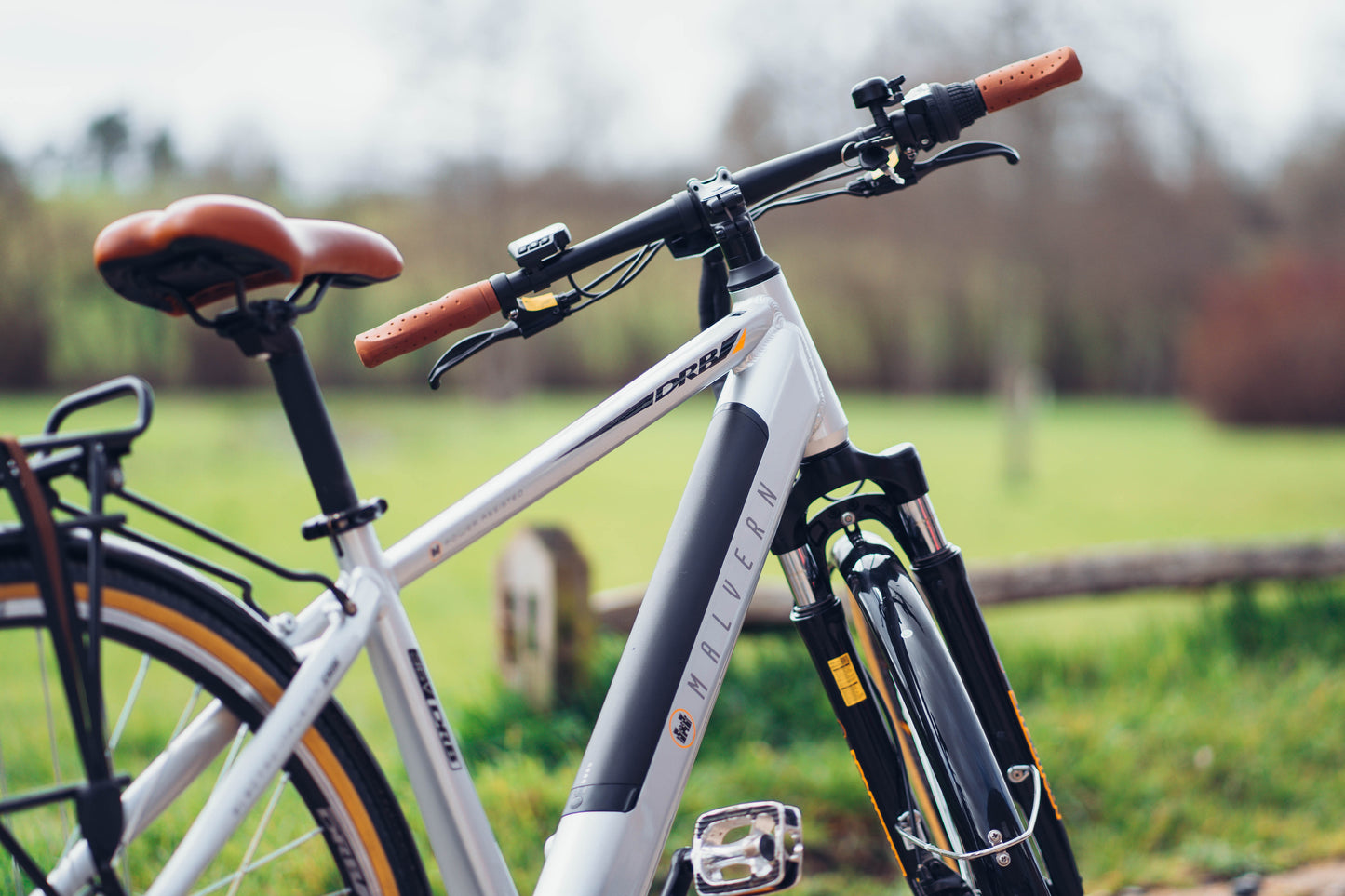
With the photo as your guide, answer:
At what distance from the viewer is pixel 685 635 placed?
105 cm

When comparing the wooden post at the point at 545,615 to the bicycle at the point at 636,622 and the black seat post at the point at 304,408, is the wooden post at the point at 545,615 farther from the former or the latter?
the black seat post at the point at 304,408

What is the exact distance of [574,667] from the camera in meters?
2.38

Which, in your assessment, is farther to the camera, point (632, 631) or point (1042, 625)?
point (1042, 625)

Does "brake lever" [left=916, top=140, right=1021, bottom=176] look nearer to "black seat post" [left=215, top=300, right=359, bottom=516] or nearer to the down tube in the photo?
the down tube

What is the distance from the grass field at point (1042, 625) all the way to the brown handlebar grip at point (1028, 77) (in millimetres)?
1547

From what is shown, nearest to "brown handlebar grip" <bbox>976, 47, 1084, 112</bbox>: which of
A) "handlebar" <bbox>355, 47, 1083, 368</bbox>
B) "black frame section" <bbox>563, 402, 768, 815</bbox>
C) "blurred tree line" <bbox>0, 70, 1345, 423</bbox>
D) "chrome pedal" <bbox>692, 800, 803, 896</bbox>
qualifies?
"handlebar" <bbox>355, 47, 1083, 368</bbox>

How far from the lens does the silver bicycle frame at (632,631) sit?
98 centimetres

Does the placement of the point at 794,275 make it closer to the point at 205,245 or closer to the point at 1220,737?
the point at 1220,737

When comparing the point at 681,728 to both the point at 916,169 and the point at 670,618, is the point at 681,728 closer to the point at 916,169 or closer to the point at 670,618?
the point at 670,618

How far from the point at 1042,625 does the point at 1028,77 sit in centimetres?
277

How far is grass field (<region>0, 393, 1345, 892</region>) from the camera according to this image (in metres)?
2.12

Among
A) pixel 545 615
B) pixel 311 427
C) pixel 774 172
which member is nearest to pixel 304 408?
pixel 311 427

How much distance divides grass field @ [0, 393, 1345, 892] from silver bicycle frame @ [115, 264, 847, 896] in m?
0.96

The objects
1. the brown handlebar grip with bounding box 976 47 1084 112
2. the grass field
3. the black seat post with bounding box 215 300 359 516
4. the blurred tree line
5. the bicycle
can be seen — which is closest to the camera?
the bicycle
